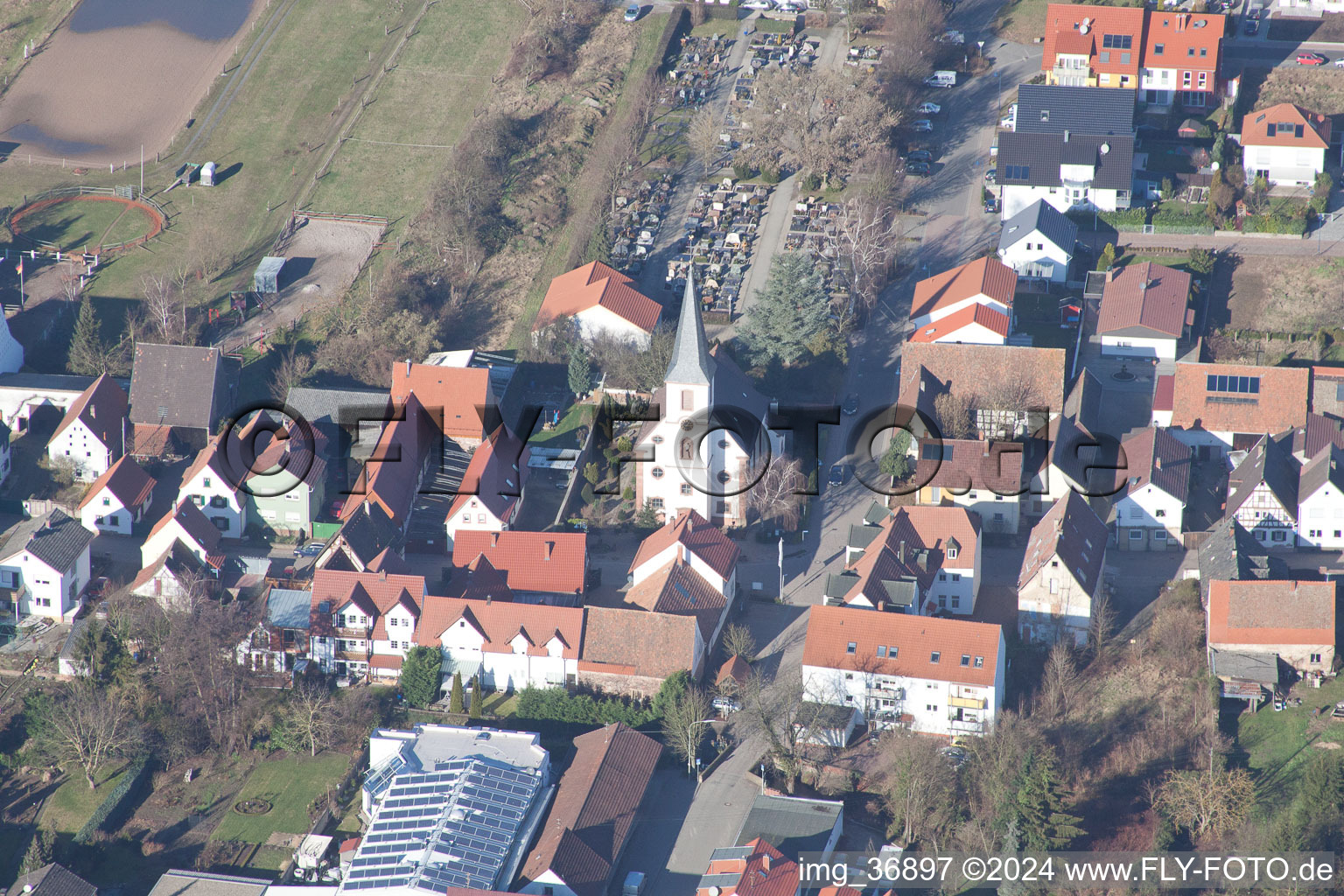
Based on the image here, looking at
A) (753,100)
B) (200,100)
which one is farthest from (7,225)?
(753,100)

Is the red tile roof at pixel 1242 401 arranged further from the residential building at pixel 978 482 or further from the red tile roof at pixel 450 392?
the red tile roof at pixel 450 392

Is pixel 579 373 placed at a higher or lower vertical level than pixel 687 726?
lower

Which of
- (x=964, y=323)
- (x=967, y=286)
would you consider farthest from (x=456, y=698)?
(x=967, y=286)

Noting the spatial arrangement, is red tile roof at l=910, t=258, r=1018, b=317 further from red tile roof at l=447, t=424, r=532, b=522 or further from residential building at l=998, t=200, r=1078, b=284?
red tile roof at l=447, t=424, r=532, b=522

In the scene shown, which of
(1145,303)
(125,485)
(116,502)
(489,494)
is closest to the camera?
(489,494)

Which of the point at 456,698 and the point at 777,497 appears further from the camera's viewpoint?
the point at 777,497

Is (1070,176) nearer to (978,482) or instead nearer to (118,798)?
(978,482)

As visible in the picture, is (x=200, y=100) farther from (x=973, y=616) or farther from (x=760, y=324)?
(x=973, y=616)
